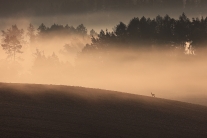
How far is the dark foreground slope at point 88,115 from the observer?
21.4 meters

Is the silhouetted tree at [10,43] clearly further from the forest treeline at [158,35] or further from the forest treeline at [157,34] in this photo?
the forest treeline at [157,34]

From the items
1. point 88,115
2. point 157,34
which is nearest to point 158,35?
point 157,34

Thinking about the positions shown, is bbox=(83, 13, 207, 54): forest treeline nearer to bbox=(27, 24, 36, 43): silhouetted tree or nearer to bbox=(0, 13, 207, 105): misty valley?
bbox=(0, 13, 207, 105): misty valley

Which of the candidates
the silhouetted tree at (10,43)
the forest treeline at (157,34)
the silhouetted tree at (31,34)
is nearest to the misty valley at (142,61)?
the forest treeline at (157,34)

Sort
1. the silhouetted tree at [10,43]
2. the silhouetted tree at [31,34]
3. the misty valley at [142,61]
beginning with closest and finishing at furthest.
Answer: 1. the misty valley at [142,61]
2. the silhouetted tree at [10,43]
3. the silhouetted tree at [31,34]

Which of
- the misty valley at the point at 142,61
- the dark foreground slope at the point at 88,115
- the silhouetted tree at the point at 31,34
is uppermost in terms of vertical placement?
the silhouetted tree at the point at 31,34

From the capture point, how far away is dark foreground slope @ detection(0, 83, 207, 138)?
21.4m

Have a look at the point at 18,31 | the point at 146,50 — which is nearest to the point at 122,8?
the point at 18,31

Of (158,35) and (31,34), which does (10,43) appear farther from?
(158,35)

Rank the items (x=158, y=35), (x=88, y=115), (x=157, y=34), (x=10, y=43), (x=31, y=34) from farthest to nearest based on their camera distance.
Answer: (x=31, y=34) → (x=10, y=43) → (x=157, y=34) → (x=158, y=35) → (x=88, y=115)

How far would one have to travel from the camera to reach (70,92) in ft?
111

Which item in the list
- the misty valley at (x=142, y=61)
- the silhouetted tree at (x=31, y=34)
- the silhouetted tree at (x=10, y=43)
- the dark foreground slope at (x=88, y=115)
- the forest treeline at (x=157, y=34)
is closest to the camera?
the dark foreground slope at (x=88, y=115)

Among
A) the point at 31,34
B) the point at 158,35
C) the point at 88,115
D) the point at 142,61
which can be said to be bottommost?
the point at 88,115

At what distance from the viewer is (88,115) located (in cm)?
2614
